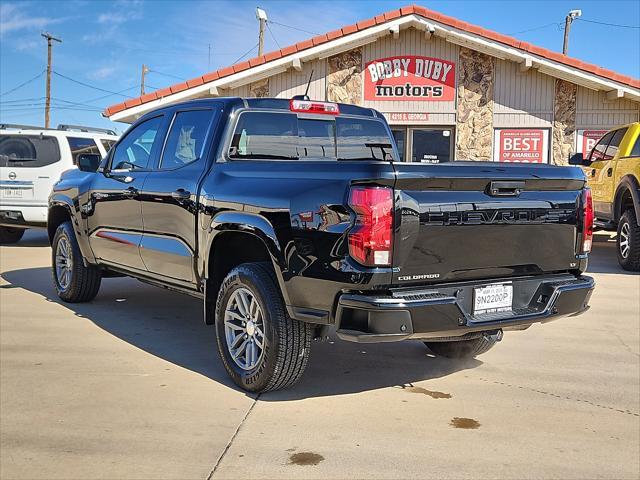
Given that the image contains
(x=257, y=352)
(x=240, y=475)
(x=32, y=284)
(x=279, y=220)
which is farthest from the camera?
(x=32, y=284)

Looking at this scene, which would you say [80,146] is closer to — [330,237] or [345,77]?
[345,77]

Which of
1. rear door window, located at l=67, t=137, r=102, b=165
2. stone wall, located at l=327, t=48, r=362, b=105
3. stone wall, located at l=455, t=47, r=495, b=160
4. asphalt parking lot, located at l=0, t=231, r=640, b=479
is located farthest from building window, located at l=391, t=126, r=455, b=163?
asphalt parking lot, located at l=0, t=231, r=640, b=479

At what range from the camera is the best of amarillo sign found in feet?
47.5

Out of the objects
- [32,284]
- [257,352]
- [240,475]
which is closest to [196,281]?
[257,352]

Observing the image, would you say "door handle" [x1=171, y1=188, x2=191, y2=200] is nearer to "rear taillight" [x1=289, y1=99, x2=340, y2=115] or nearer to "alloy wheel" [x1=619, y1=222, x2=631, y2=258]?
"rear taillight" [x1=289, y1=99, x2=340, y2=115]

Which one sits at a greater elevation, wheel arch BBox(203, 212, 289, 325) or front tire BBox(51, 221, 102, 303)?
wheel arch BBox(203, 212, 289, 325)

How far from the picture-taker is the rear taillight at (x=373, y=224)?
332 cm

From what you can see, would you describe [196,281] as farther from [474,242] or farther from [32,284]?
[32,284]

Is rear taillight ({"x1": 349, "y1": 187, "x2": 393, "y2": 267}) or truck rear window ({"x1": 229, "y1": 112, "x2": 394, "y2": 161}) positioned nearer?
rear taillight ({"x1": 349, "y1": 187, "x2": 393, "y2": 267})

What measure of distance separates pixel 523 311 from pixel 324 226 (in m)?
1.32

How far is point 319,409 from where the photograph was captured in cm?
396

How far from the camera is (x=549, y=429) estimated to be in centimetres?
373

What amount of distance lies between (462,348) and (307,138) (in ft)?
6.57

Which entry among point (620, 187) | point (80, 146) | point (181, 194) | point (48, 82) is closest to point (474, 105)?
point (620, 187)
